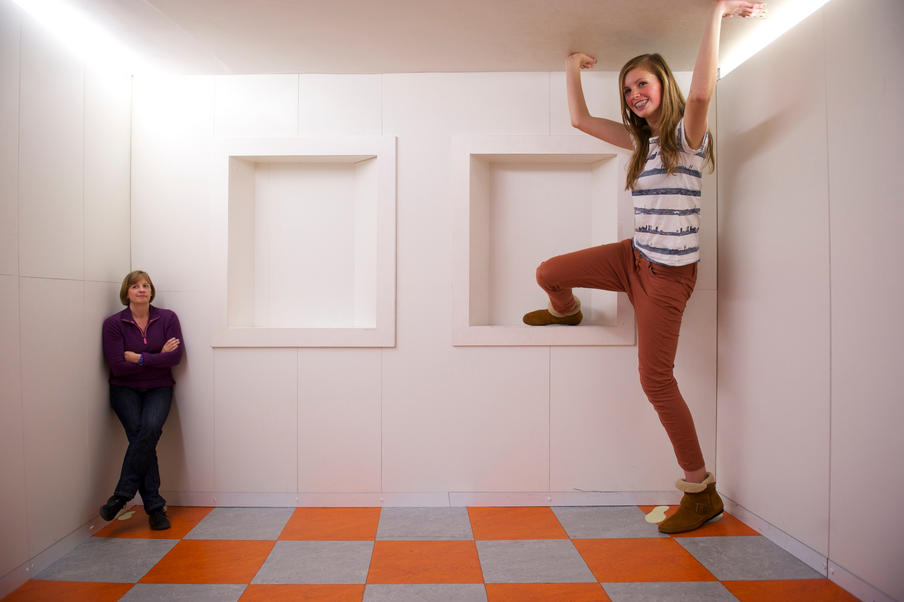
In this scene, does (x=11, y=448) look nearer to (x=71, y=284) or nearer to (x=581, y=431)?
(x=71, y=284)

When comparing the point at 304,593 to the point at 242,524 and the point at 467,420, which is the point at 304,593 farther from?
the point at 467,420

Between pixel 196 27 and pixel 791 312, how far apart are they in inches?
114

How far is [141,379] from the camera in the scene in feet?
9.50

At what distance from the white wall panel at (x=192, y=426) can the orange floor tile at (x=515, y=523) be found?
1450mm

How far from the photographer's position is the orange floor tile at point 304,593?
6.77 feet

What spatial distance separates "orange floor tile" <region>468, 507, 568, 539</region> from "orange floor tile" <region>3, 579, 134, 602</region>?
4.78 ft

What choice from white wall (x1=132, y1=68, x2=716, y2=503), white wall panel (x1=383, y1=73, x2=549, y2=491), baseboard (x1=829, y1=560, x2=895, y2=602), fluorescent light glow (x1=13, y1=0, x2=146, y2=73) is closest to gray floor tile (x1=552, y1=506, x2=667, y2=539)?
white wall (x1=132, y1=68, x2=716, y2=503)

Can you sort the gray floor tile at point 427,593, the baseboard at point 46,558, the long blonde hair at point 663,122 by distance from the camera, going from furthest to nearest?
the long blonde hair at point 663,122, the baseboard at point 46,558, the gray floor tile at point 427,593

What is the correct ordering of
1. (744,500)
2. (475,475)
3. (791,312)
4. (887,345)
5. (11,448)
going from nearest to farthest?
(887,345), (11,448), (791,312), (744,500), (475,475)

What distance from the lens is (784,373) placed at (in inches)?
98.3

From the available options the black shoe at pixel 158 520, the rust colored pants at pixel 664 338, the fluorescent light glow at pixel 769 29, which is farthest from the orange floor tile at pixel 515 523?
the fluorescent light glow at pixel 769 29

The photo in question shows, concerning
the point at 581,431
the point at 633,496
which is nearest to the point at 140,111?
the point at 581,431

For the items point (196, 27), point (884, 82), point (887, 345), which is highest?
point (196, 27)

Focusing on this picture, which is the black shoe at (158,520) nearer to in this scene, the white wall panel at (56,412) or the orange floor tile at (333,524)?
the white wall panel at (56,412)
